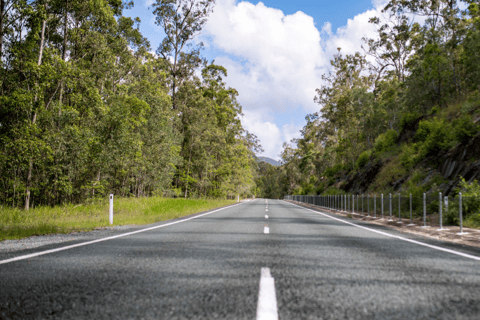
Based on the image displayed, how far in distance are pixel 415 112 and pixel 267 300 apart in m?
31.8

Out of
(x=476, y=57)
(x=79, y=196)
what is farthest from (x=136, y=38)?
(x=476, y=57)

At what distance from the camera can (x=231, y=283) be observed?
296 centimetres

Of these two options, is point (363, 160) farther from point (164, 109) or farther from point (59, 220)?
point (59, 220)

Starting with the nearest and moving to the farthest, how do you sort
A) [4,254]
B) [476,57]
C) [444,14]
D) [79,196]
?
[4,254]
[79,196]
[476,57]
[444,14]

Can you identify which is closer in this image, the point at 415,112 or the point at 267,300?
the point at 267,300

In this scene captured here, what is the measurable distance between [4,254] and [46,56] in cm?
1316

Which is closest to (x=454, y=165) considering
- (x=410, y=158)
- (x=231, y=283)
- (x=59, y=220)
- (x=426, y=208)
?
(x=426, y=208)

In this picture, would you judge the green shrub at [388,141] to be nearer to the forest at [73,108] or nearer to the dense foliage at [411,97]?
the dense foliage at [411,97]

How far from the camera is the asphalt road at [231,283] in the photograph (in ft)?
7.36

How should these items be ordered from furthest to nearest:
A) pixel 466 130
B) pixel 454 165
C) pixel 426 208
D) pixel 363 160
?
pixel 363 160
pixel 454 165
pixel 466 130
pixel 426 208

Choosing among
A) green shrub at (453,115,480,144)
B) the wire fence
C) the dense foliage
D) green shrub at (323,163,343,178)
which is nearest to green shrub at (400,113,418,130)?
the dense foliage

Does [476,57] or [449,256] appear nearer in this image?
[449,256]

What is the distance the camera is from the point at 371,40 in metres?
41.2

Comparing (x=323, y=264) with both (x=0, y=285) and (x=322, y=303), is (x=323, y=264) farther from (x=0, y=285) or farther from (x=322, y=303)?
(x=0, y=285)
